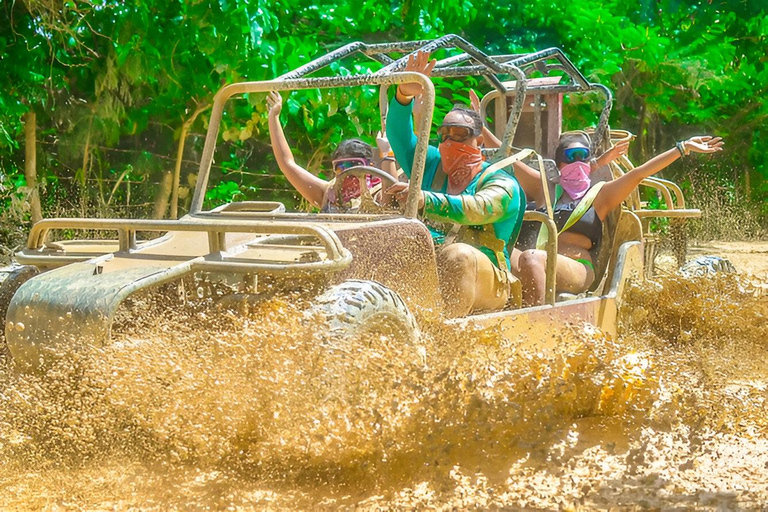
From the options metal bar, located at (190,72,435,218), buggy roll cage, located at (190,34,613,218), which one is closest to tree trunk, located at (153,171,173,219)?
buggy roll cage, located at (190,34,613,218)

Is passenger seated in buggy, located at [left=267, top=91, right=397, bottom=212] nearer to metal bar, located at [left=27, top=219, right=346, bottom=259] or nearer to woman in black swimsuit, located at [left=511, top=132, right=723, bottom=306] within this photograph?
woman in black swimsuit, located at [left=511, top=132, right=723, bottom=306]

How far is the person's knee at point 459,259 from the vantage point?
164 inches

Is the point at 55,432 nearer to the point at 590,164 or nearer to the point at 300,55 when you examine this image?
the point at 590,164

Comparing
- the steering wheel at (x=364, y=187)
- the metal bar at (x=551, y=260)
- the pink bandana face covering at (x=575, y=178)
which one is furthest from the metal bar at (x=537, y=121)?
the steering wheel at (x=364, y=187)

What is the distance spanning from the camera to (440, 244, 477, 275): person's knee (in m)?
4.17

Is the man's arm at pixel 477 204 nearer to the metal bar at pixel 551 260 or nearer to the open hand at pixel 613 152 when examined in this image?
the metal bar at pixel 551 260

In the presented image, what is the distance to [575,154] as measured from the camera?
5922 millimetres

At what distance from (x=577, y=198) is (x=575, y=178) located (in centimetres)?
16

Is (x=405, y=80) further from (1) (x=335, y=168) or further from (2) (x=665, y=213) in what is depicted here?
(2) (x=665, y=213)

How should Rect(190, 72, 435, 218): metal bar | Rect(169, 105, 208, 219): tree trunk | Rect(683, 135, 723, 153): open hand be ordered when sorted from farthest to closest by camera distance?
Rect(169, 105, 208, 219): tree trunk → Rect(683, 135, 723, 153): open hand → Rect(190, 72, 435, 218): metal bar

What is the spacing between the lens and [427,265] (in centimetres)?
388

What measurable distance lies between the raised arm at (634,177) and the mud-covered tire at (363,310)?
2.25 metres

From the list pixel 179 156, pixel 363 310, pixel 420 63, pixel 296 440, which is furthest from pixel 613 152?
pixel 179 156

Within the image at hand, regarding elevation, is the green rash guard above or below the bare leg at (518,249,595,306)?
above
